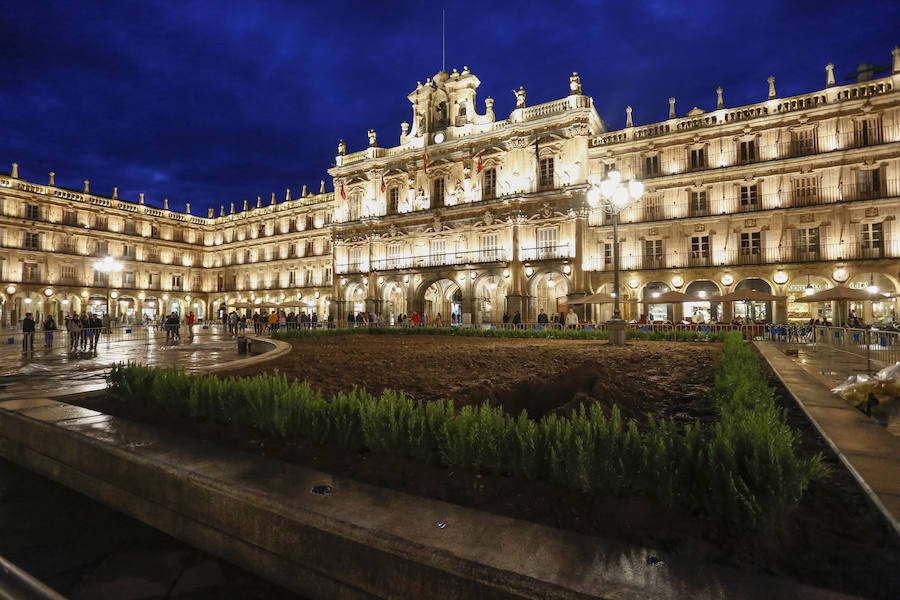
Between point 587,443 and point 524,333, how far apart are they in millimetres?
15563

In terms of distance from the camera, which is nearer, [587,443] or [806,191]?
[587,443]

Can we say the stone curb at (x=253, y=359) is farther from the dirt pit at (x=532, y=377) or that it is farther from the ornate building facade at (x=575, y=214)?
the ornate building facade at (x=575, y=214)

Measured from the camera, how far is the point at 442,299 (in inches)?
1511

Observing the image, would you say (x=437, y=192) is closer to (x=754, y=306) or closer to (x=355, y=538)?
(x=754, y=306)

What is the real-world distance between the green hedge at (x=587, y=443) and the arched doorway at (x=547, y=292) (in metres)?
25.8

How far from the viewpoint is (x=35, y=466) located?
4.93 meters

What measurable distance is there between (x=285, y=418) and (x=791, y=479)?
379 centimetres

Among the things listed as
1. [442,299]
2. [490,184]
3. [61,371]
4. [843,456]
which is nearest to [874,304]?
[490,184]

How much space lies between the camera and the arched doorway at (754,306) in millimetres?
26141

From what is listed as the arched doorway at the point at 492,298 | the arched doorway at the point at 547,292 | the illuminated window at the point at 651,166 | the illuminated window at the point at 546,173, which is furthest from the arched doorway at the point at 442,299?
the illuminated window at the point at 651,166

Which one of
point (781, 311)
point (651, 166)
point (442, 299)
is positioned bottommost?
point (781, 311)

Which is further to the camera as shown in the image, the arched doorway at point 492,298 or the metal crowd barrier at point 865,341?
the arched doorway at point 492,298

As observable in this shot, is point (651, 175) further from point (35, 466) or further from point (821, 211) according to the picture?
point (35, 466)

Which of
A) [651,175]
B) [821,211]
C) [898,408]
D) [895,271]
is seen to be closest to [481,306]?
[651,175]
